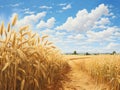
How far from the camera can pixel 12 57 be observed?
3.11 metres

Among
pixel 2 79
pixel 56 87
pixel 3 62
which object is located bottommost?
pixel 56 87

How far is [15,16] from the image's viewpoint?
3361 millimetres

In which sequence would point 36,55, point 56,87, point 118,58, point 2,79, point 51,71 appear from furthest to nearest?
point 118,58, point 51,71, point 56,87, point 36,55, point 2,79

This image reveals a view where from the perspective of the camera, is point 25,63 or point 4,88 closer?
point 4,88

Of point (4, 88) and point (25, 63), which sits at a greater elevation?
point (25, 63)

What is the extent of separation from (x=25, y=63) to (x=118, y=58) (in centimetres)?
317

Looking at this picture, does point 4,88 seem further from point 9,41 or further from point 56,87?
point 56,87

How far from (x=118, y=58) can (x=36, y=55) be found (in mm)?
2779

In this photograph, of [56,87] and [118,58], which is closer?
[56,87]

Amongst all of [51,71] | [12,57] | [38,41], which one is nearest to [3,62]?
[12,57]

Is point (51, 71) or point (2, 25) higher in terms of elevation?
point (2, 25)

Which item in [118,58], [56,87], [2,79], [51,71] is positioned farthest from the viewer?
[118,58]

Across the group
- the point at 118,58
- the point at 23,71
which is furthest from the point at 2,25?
the point at 118,58

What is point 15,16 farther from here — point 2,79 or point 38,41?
point 38,41
